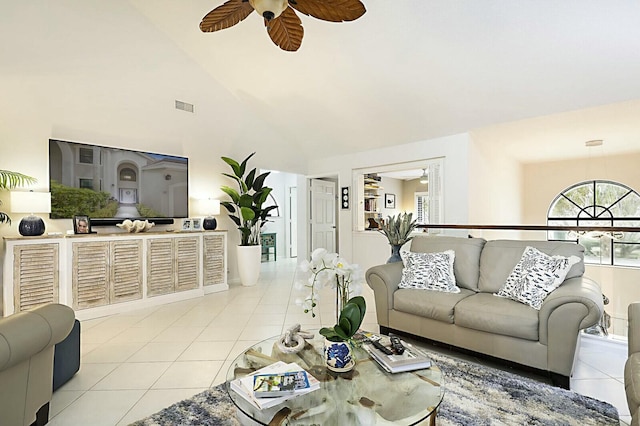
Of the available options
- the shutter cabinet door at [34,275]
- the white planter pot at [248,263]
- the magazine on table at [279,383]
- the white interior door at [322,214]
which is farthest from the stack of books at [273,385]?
the white interior door at [322,214]

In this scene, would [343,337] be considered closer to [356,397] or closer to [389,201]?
[356,397]

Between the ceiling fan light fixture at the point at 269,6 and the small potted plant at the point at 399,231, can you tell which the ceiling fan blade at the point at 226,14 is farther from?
the small potted plant at the point at 399,231

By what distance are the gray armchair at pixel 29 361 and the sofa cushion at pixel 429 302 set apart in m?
2.46

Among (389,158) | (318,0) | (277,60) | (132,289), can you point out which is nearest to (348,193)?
(389,158)

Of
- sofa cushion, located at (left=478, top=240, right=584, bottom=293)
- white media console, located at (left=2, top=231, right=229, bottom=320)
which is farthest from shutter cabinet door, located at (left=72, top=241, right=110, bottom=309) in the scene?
sofa cushion, located at (left=478, top=240, right=584, bottom=293)

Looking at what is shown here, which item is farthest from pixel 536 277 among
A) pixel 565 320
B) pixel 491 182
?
pixel 491 182

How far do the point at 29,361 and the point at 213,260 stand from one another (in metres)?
3.45

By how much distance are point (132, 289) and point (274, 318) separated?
1903 mm

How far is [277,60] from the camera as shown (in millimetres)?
4648

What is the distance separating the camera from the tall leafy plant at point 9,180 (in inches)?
135

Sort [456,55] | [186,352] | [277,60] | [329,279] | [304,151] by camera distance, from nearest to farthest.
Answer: [329,279], [186,352], [456,55], [277,60], [304,151]

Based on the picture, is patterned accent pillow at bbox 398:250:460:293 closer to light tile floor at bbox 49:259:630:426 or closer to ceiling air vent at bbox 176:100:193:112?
light tile floor at bbox 49:259:630:426

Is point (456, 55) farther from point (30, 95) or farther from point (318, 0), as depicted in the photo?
point (30, 95)

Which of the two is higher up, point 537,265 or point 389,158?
point 389,158
